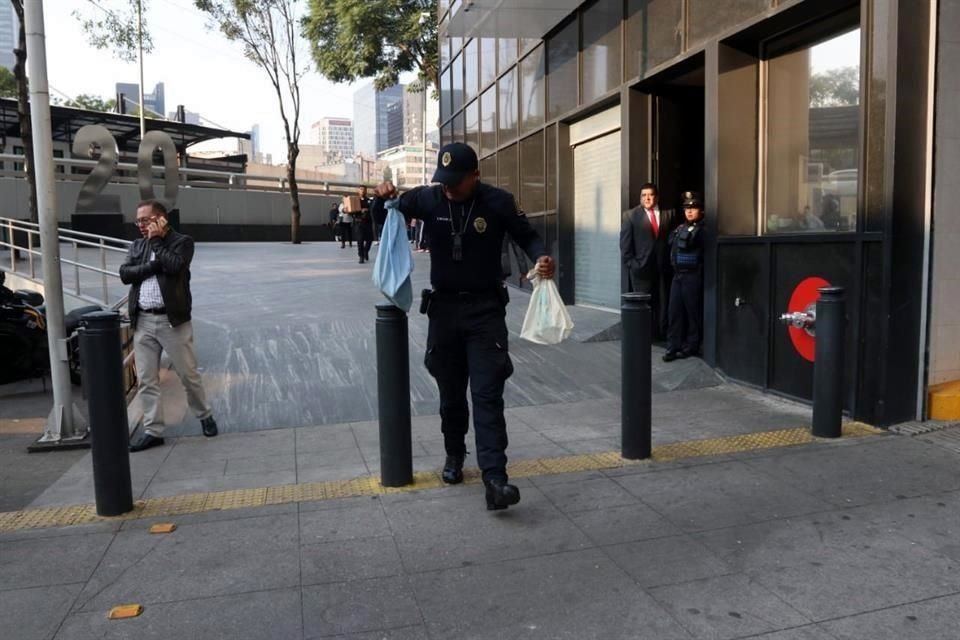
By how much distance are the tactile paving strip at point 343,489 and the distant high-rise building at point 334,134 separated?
13911cm

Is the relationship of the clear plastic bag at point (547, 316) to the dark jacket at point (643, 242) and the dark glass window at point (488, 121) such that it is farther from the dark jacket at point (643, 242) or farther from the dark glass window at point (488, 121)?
the dark glass window at point (488, 121)

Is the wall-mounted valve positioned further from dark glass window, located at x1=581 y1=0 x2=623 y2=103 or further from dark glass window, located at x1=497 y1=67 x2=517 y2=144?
dark glass window, located at x1=497 y1=67 x2=517 y2=144

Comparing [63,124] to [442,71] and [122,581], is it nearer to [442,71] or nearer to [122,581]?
[442,71]

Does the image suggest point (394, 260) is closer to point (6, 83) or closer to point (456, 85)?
point (456, 85)

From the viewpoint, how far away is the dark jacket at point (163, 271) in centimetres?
581

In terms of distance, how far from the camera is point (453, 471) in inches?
181

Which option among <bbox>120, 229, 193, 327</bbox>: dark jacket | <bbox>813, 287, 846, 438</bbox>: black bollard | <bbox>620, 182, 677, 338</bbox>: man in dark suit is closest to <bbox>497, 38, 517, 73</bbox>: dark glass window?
<bbox>620, 182, 677, 338</bbox>: man in dark suit

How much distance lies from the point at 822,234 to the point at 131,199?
26945mm

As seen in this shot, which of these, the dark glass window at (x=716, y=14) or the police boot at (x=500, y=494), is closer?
the police boot at (x=500, y=494)

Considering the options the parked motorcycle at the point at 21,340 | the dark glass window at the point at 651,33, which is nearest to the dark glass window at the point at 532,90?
the dark glass window at the point at 651,33

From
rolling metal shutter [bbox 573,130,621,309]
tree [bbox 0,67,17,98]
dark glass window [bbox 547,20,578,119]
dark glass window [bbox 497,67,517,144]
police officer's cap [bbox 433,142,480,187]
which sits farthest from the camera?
tree [bbox 0,67,17,98]

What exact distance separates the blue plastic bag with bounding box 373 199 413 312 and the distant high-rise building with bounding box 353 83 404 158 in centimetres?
8597

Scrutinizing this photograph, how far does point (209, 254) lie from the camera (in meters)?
22.0

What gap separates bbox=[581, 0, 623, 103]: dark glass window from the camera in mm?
9180
